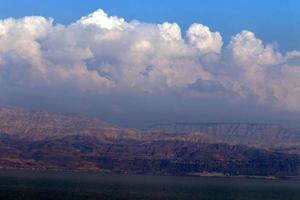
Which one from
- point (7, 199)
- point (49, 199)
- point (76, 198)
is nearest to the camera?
point (7, 199)

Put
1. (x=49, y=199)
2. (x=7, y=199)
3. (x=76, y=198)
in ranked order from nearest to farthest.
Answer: (x=7, y=199)
(x=49, y=199)
(x=76, y=198)

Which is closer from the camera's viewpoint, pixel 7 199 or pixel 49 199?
pixel 7 199

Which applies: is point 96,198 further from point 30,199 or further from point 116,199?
point 30,199

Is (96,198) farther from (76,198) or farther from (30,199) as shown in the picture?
(30,199)

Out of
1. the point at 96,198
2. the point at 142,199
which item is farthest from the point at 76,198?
the point at 142,199

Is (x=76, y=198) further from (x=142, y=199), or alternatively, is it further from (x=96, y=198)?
(x=142, y=199)

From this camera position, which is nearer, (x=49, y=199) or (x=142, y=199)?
(x=49, y=199)

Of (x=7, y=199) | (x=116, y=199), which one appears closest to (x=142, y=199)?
(x=116, y=199)
